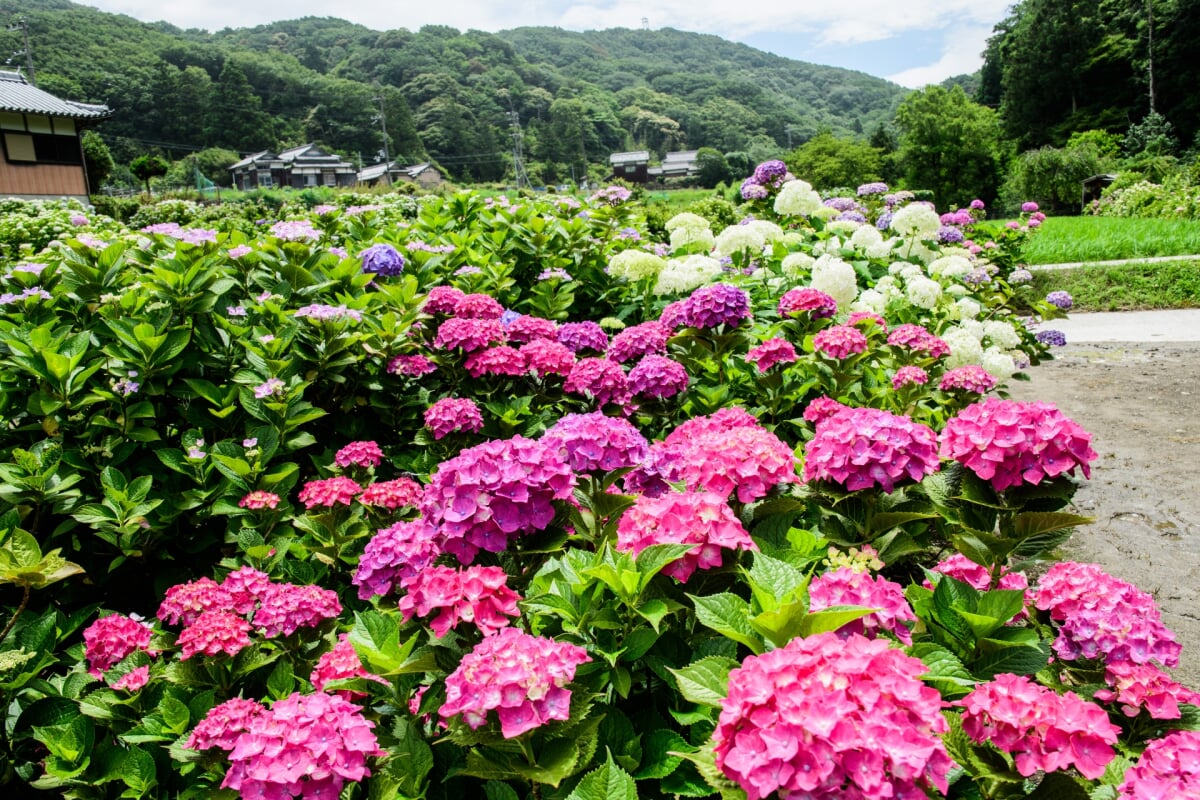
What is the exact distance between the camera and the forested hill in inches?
2557

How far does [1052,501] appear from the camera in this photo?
148 cm

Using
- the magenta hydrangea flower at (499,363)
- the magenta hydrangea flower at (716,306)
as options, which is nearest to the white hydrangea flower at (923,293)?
the magenta hydrangea flower at (716,306)

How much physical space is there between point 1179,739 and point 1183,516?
3535 mm

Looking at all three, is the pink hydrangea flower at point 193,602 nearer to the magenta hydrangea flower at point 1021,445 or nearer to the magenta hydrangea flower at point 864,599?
the magenta hydrangea flower at point 864,599

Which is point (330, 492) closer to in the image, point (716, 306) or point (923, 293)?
point (716, 306)

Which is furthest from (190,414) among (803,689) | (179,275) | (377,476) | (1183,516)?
(1183,516)

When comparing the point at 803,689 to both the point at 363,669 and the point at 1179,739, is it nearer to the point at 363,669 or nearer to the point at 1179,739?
the point at 1179,739

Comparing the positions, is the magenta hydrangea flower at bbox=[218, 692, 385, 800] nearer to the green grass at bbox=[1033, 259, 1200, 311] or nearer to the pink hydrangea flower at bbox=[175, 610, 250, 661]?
the pink hydrangea flower at bbox=[175, 610, 250, 661]

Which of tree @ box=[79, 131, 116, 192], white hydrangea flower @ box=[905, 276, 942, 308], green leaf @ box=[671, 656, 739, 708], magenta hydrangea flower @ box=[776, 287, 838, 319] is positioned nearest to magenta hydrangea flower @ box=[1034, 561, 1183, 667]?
green leaf @ box=[671, 656, 739, 708]

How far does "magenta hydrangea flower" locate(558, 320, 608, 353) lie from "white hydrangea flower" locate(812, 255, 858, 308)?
125 centimetres

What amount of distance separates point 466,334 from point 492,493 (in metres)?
1.18

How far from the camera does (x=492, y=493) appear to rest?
143 centimetres

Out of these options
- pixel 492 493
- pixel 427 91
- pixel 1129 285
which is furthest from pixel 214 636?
pixel 427 91

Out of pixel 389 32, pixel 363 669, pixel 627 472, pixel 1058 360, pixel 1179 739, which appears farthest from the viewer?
pixel 389 32
